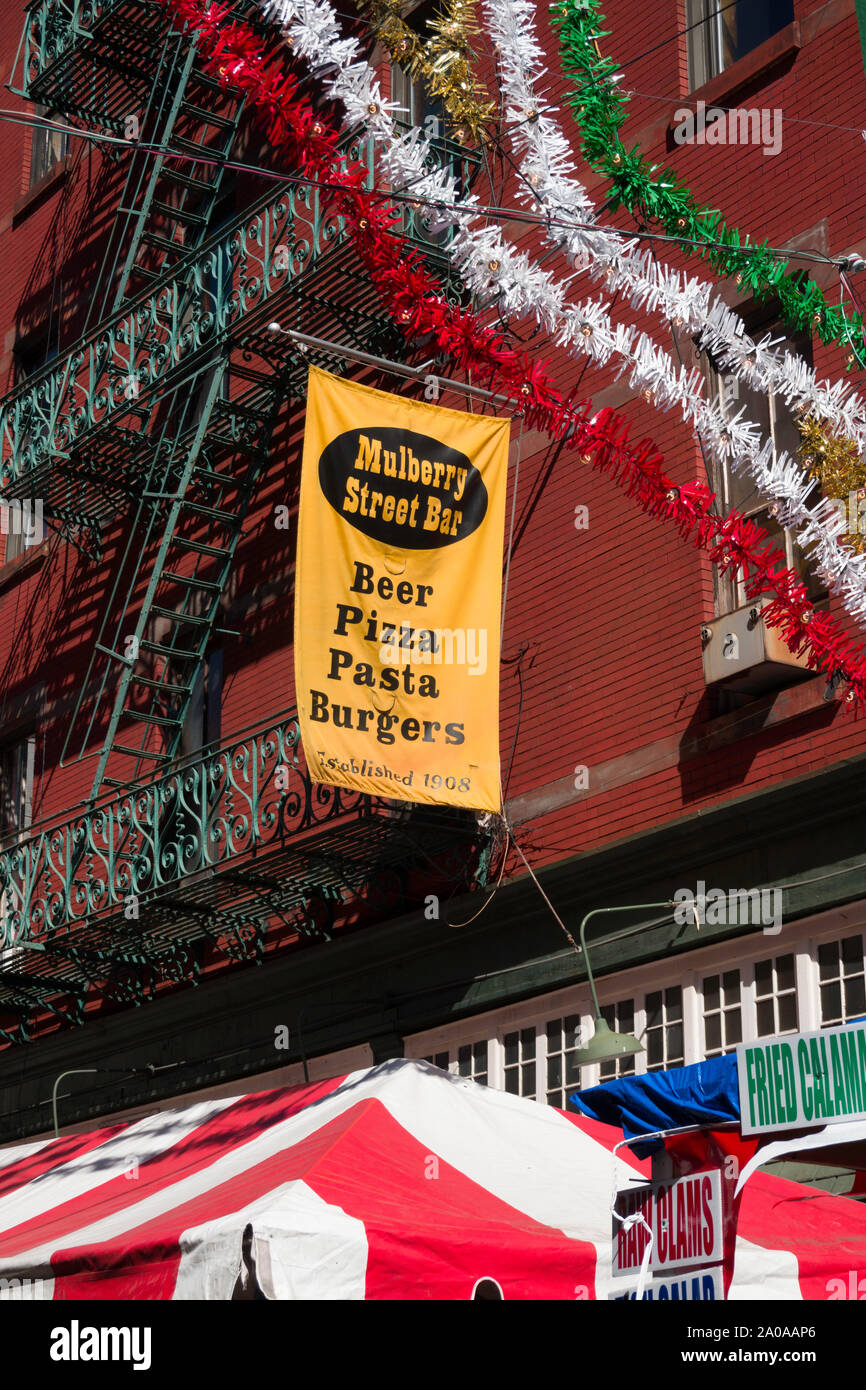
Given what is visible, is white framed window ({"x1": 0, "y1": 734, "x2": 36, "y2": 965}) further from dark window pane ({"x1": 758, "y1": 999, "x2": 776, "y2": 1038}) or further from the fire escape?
dark window pane ({"x1": 758, "y1": 999, "x2": 776, "y2": 1038})

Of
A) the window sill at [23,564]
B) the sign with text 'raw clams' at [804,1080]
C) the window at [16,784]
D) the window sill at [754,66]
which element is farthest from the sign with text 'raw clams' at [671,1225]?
the window sill at [23,564]

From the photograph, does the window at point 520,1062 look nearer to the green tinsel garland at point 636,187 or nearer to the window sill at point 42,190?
the green tinsel garland at point 636,187

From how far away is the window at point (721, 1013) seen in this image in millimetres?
10492

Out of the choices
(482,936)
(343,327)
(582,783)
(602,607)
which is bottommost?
(482,936)

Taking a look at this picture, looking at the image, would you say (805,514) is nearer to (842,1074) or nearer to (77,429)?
(842,1074)

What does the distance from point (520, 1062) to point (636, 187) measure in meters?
6.02

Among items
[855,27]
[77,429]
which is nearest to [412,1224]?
[855,27]

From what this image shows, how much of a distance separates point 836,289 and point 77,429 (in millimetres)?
8130

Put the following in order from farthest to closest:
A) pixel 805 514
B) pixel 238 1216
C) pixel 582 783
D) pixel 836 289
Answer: pixel 582 783 → pixel 836 289 → pixel 805 514 → pixel 238 1216

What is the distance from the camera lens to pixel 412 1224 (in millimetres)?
7598

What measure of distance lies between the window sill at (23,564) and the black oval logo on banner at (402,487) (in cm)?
824

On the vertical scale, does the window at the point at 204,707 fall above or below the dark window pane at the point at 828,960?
above

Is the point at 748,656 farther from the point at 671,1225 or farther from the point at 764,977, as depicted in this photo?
the point at 671,1225

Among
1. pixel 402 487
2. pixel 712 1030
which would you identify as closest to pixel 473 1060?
pixel 712 1030
